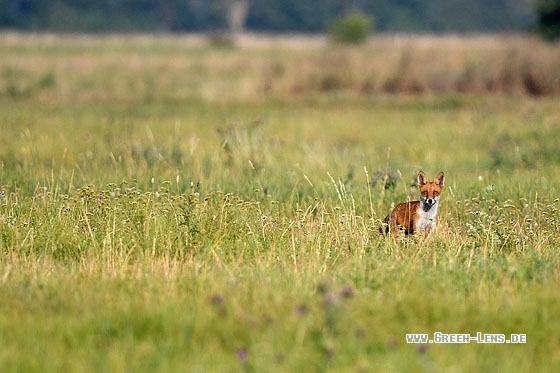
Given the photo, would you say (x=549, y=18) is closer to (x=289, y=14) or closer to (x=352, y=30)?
(x=352, y=30)

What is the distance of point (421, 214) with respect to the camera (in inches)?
298

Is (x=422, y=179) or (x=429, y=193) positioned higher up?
(x=422, y=179)

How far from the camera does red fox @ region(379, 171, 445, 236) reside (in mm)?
7504

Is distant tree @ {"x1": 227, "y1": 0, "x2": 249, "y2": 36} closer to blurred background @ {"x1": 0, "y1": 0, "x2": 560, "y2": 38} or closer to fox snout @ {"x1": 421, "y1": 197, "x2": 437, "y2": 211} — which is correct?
blurred background @ {"x1": 0, "y1": 0, "x2": 560, "y2": 38}

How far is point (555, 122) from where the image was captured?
16.3 metres

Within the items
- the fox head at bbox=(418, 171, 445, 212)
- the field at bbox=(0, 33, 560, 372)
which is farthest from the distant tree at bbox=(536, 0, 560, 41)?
the fox head at bbox=(418, 171, 445, 212)

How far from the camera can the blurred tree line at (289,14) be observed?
9588 centimetres

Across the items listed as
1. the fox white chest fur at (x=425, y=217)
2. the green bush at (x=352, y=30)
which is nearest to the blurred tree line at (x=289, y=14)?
the green bush at (x=352, y=30)

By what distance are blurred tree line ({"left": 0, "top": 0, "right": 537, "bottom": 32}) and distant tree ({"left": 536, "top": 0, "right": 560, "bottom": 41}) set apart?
54932 mm

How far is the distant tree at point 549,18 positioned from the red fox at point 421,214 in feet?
116

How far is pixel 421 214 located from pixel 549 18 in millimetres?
37539

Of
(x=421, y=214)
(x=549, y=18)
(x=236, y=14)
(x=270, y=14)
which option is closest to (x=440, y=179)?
(x=421, y=214)

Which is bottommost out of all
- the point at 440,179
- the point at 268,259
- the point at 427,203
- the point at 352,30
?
the point at 268,259

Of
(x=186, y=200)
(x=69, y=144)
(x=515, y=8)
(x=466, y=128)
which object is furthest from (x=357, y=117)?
(x=515, y=8)
